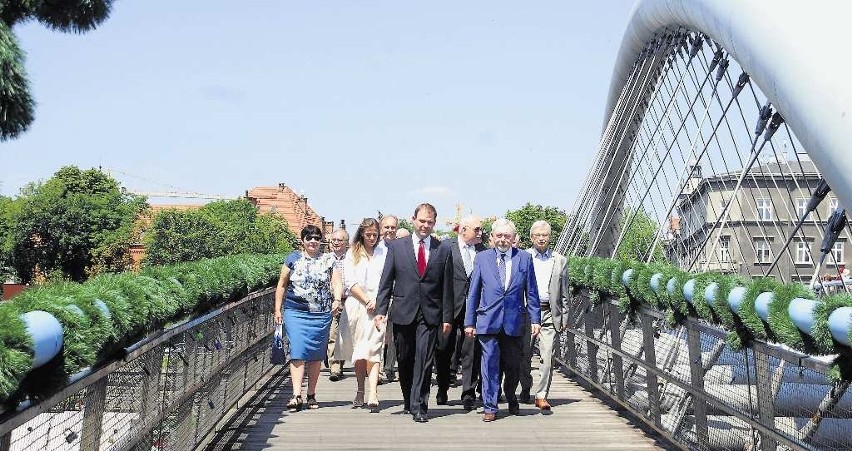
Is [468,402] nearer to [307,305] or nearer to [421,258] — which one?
[421,258]

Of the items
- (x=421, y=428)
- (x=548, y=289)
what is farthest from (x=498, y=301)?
(x=421, y=428)

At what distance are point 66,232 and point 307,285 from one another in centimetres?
9266

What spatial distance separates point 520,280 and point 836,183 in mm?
2580

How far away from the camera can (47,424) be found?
4.52m

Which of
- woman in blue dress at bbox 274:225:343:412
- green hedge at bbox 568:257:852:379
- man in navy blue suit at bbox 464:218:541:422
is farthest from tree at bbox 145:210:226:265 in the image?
green hedge at bbox 568:257:852:379

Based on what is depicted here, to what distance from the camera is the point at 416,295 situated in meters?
10.3

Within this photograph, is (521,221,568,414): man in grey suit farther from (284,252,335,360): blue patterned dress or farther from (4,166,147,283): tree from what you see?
(4,166,147,283): tree

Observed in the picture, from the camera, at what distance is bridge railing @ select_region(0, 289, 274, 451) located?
4.56 metres

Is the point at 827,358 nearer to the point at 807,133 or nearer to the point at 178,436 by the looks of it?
the point at 178,436

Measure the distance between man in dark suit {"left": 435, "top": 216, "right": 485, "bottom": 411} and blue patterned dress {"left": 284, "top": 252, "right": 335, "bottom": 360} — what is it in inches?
41.4

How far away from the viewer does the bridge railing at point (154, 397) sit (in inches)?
179

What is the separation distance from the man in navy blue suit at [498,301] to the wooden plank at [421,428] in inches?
20.4

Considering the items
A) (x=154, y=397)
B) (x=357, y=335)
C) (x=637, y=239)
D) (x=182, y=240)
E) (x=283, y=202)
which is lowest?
(x=154, y=397)

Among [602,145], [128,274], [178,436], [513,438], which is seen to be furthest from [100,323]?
[602,145]
